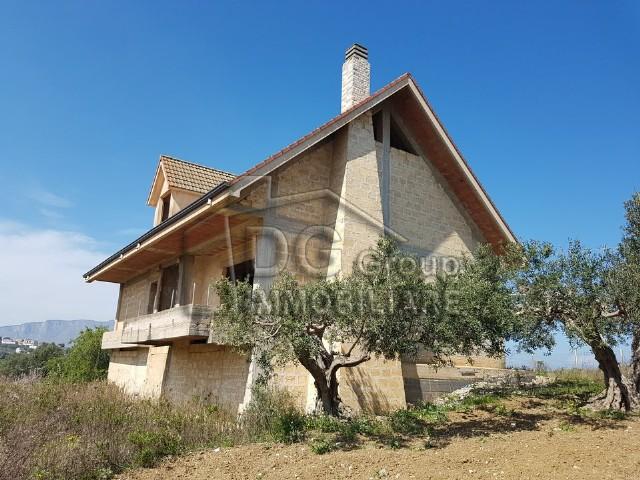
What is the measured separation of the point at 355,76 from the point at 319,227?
Answer: 5412 mm

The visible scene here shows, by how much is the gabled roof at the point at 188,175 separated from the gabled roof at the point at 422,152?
270 centimetres

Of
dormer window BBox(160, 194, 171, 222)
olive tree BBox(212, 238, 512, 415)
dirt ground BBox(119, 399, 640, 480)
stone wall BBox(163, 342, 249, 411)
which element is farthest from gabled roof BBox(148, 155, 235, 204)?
dirt ground BBox(119, 399, 640, 480)

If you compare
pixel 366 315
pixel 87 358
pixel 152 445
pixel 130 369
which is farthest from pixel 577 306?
pixel 87 358

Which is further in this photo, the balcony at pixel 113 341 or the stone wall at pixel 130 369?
the balcony at pixel 113 341

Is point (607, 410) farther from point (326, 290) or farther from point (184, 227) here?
point (184, 227)

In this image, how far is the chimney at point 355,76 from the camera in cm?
1523

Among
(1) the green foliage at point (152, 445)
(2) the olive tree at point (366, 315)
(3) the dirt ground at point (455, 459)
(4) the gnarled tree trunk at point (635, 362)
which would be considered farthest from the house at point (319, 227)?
(4) the gnarled tree trunk at point (635, 362)

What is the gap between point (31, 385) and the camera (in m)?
13.0

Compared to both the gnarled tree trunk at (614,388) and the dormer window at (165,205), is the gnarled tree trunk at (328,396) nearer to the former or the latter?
the gnarled tree trunk at (614,388)

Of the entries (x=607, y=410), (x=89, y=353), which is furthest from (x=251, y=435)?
(x=89, y=353)

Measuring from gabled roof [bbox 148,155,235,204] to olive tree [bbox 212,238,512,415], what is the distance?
8.45m

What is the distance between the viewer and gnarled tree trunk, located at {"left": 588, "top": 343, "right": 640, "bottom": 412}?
10383 mm

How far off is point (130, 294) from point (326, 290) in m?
14.0

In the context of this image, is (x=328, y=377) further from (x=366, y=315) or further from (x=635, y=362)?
(x=635, y=362)
